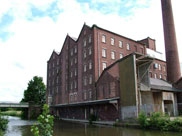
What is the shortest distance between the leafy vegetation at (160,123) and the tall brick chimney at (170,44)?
692 inches

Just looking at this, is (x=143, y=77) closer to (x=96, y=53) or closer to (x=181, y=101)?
(x=181, y=101)

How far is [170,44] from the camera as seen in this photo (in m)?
33.9

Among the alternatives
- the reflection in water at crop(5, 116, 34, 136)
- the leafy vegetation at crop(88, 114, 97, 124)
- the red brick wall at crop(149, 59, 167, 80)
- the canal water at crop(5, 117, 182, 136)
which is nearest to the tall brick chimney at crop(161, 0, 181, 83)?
the red brick wall at crop(149, 59, 167, 80)

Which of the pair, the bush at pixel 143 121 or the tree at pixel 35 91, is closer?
the bush at pixel 143 121

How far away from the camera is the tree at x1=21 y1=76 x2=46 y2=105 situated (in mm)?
62812

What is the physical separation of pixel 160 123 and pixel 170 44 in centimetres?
2171

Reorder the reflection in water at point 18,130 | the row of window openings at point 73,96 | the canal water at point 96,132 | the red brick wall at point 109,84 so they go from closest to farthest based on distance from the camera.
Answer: the canal water at point 96,132, the reflection in water at point 18,130, the red brick wall at point 109,84, the row of window openings at point 73,96

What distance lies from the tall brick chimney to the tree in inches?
1764

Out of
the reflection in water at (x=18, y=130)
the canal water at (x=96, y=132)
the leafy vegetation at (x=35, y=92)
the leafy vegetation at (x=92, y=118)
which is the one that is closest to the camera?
the canal water at (x=96, y=132)

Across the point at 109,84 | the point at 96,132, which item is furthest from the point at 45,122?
the point at 109,84

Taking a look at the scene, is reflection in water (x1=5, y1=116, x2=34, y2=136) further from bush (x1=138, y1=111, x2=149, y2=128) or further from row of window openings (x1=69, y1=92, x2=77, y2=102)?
row of window openings (x1=69, y1=92, x2=77, y2=102)

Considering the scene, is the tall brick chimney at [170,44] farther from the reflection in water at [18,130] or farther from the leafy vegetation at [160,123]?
the reflection in water at [18,130]

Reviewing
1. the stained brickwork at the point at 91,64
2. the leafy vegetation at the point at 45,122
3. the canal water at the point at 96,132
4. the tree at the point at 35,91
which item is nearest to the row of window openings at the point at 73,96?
the stained brickwork at the point at 91,64

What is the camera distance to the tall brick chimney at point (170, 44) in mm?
32812
